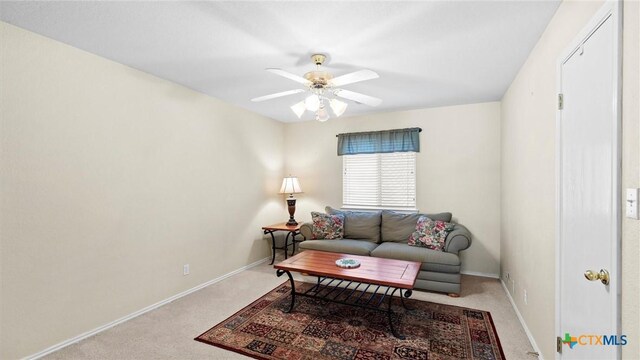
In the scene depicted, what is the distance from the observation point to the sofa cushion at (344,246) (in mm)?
3664

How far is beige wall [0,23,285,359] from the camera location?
6.56 feet

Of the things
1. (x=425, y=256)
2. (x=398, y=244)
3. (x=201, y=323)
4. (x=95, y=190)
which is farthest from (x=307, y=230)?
(x=95, y=190)

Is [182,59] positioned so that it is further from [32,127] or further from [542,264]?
[542,264]

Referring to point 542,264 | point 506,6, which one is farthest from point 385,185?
point 506,6

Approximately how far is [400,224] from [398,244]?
0.36m

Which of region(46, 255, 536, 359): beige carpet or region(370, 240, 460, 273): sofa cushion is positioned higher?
region(370, 240, 460, 273): sofa cushion

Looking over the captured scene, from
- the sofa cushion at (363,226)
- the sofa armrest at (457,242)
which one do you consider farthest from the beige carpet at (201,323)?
the sofa cushion at (363,226)

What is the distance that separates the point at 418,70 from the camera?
275 cm

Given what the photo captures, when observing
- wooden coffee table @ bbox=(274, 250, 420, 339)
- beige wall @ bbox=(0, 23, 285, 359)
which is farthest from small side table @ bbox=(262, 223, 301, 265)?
wooden coffee table @ bbox=(274, 250, 420, 339)

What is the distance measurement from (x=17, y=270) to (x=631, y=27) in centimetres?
375

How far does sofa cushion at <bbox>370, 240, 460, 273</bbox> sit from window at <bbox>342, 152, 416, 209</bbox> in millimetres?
1042

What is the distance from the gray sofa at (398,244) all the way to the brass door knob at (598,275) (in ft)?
6.55

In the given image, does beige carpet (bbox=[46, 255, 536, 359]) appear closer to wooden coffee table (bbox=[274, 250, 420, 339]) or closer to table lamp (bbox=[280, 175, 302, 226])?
wooden coffee table (bbox=[274, 250, 420, 339])

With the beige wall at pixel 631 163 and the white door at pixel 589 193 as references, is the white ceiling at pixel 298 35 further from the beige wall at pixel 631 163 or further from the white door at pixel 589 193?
the beige wall at pixel 631 163
